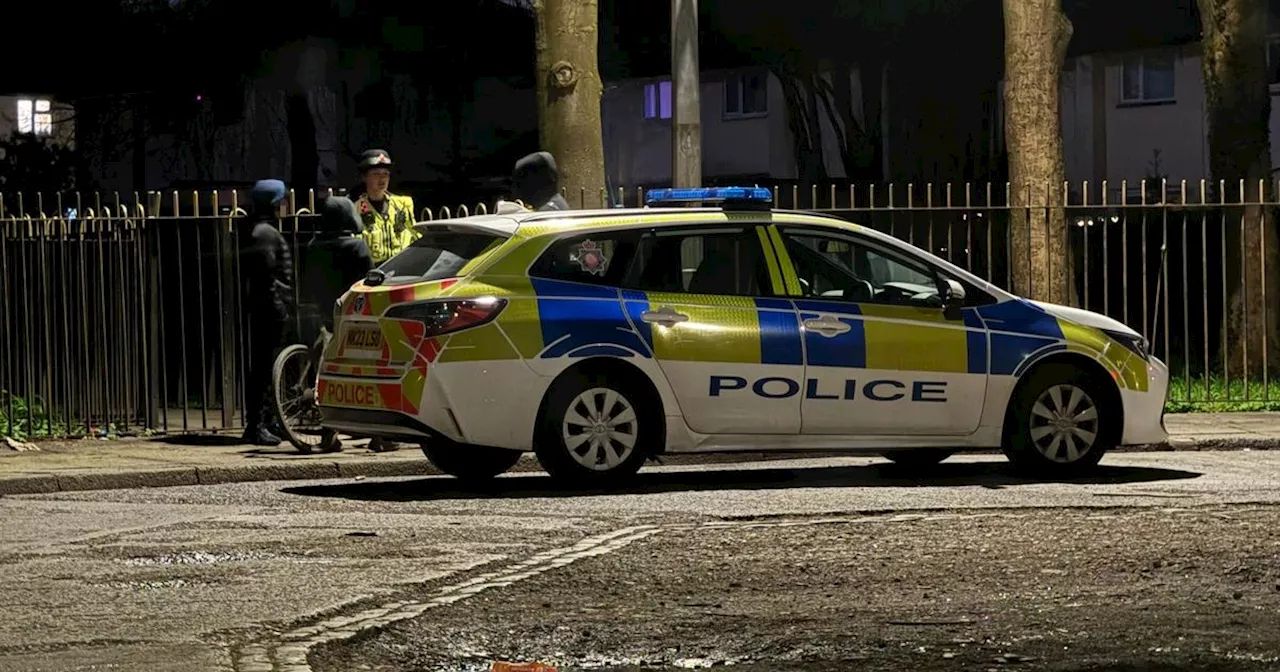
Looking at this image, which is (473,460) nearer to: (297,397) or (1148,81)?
(297,397)

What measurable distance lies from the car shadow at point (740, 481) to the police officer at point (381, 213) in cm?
181

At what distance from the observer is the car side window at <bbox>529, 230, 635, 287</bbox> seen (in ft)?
41.2

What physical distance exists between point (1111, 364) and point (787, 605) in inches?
216

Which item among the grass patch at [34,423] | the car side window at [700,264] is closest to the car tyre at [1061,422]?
the car side window at [700,264]

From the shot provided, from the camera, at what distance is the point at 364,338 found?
495 inches

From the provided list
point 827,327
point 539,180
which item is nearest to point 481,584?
point 827,327

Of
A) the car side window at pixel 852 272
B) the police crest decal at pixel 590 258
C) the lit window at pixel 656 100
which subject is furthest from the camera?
the lit window at pixel 656 100

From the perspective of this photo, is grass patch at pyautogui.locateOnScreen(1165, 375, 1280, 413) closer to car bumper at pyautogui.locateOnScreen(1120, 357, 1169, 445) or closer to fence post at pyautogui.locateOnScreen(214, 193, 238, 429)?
car bumper at pyautogui.locateOnScreen(1120, 357, 1169, 445)

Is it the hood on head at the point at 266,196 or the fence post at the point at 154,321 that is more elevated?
the hood on head at the point at 266,196

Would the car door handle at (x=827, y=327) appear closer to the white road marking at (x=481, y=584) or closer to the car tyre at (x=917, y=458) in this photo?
the car tyre at (x=917, y=458)

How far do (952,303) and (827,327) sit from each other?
2.42 feet

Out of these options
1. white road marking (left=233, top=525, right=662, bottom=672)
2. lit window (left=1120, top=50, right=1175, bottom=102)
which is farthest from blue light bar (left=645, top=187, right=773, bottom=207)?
lit window (left=1120, top=50, right=1175, bottom=102)

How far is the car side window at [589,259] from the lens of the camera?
12.6 meters

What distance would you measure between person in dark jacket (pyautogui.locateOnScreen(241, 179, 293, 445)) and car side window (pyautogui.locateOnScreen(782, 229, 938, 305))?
3613 millimetres
